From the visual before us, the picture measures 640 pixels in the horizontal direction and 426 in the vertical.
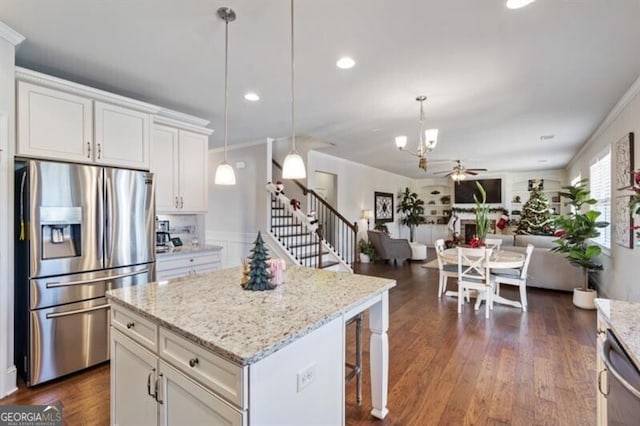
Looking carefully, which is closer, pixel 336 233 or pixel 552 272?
pixel 552 272

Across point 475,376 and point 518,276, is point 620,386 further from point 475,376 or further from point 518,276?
point 518,276

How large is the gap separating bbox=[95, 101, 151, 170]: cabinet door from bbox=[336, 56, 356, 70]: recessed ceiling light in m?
2.00

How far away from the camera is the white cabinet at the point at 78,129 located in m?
2.34

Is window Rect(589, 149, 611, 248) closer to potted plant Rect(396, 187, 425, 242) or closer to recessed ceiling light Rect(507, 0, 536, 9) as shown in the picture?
recessed ceiling light Rect(507, 0, 536, 9)

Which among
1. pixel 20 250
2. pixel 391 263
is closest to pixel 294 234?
pixel 391 263

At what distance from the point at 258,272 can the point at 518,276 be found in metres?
3.74

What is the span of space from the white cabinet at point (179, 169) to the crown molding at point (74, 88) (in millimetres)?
471

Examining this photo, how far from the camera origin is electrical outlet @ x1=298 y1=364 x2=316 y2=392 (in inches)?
50.6

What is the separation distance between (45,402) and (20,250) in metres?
1.13

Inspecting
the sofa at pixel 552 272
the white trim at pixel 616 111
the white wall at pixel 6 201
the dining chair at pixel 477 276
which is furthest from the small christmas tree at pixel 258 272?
the sofa at pixel 552 272

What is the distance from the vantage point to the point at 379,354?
1949mm

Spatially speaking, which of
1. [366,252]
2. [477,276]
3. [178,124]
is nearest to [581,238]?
[477,276]

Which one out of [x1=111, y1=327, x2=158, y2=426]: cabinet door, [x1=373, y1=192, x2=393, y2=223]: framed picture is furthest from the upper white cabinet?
[x1=373, y1=192, x2=393, y2=223]: framed picture

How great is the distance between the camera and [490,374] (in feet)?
8.21
